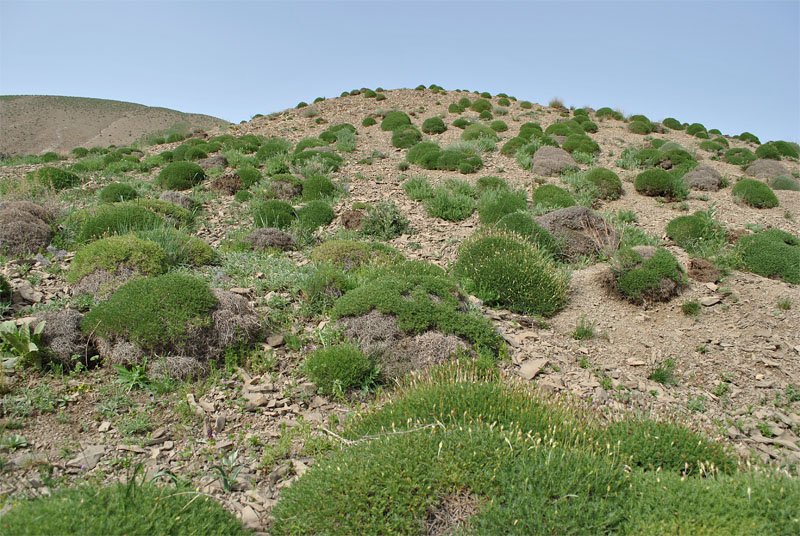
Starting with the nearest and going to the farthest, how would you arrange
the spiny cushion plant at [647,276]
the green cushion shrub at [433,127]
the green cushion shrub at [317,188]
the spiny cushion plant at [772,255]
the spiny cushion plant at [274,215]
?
the spiny cushion plant at [647,276] < the spiny cushion plant at [772,255] < the spiny cushion plant at [274,215] < the green cushion shrub at [317,188] < the green cushion shrub at [433,127]

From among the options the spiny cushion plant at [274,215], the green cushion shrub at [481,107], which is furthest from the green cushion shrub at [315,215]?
the green cushion shrub at [481,107]

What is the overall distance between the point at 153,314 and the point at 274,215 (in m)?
5.60

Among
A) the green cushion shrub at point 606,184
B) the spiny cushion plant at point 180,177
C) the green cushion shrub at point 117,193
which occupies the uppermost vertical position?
the green cushion shrub at point 606,184

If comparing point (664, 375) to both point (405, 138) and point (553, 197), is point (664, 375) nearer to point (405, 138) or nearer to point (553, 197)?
point (553, 197)

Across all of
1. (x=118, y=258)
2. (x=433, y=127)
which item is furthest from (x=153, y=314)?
(x=433, y=127)

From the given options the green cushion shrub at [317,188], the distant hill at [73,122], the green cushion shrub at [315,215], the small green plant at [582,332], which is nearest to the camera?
the small green plant at [582,332]

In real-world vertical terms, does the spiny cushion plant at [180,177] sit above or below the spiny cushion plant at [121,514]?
above

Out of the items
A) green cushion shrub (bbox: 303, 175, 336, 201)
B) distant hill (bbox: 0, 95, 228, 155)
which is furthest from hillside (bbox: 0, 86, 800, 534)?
distant hill (bbox: 0, 95, 228, 155)

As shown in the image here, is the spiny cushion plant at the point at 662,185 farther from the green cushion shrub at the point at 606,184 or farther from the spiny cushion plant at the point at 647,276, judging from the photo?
the spiny cushion plant at the point at 647,276

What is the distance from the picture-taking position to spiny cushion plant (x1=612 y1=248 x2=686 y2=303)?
7277mm

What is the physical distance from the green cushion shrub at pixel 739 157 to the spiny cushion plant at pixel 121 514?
22.4 m

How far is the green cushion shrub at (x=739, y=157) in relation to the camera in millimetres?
18688

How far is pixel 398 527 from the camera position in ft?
8.77

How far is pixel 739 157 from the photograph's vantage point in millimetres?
19375
